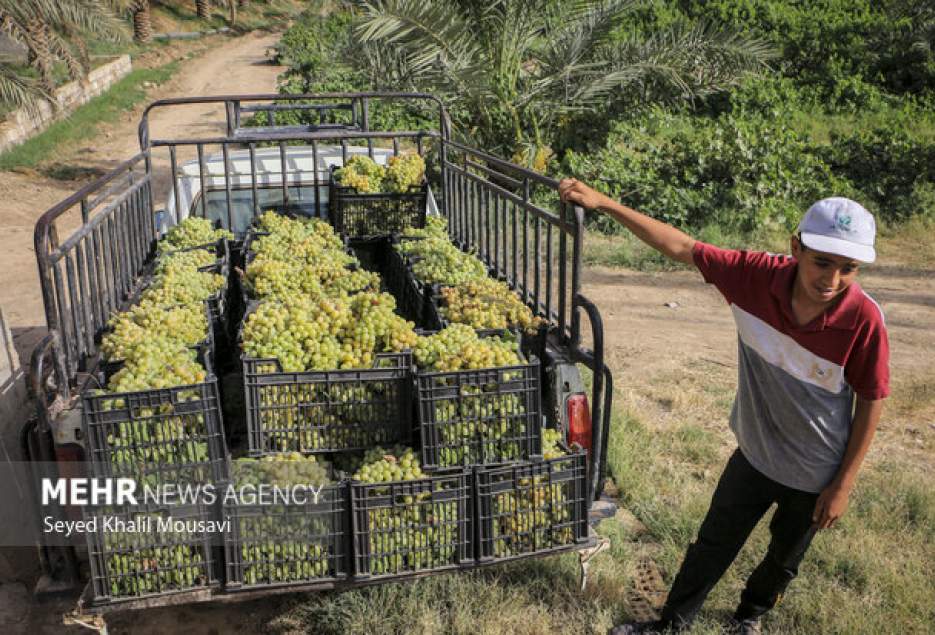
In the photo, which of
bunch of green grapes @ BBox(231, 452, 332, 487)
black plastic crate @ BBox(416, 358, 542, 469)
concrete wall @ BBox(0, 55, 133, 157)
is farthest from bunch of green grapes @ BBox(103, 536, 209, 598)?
concrete wall @ BBox(0, 55, 133, 157)

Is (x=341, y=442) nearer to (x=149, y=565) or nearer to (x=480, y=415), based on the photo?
(x=480, y=415)

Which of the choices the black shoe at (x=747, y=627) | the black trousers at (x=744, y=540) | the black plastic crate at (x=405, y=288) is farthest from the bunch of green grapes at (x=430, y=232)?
the black shoe at (x=747, y=627)

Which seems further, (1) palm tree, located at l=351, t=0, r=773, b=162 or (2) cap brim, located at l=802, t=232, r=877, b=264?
(1) palm tree, located at l=351, t=0, r=773, b=162

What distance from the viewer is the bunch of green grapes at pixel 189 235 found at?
17.4 ft

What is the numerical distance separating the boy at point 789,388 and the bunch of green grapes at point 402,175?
2.57 m

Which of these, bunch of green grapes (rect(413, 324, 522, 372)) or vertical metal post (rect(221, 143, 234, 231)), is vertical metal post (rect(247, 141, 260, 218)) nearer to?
vertical metal post (rect(221, 143, 234, 231))

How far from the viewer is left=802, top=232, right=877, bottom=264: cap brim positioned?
2.82 metres

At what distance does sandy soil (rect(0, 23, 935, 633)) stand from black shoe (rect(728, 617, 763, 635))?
218 centimetres

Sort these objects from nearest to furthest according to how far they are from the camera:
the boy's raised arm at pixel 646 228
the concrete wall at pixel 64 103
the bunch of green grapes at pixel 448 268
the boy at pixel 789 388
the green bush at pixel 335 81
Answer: the boy at pixel 789 388 < the boy's raised arm at pixel 646 228 < the bunch of green grapes at pixel 448 268 < the green bush at pixel 335 81 < the concrete wall at pixel 64 103

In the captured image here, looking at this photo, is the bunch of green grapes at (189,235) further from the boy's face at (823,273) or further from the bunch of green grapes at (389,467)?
the boy's face at (823,273)

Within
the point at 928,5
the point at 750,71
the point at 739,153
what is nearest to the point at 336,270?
the point at 739,153

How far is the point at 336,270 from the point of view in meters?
4.64

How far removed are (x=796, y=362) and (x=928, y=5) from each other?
54.7 feet

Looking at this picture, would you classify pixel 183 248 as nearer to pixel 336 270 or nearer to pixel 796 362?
pixel 336 270
